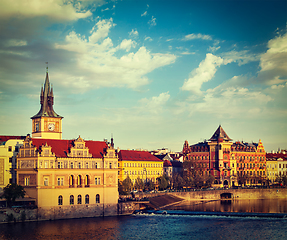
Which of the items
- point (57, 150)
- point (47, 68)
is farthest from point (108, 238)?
point (47, 68)

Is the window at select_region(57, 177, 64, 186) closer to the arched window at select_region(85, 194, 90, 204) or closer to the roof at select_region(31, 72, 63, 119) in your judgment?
the arched window at select_region(85, 194, 90, 204)

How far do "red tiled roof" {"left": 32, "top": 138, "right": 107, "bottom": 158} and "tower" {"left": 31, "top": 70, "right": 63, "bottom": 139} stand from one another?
23.5 meters

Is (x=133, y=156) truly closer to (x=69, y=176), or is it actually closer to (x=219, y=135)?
(x=219, y=135)

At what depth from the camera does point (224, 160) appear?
159 m

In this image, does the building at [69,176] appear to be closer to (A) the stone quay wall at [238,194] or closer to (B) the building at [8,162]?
(B) the building at [8,162]

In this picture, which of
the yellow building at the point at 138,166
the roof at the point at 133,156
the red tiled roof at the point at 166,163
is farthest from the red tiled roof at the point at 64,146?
the red tiled roof at the point at 166,163

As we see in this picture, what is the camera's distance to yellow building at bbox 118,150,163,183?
137150 millimetres

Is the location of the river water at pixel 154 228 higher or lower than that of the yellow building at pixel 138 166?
lower

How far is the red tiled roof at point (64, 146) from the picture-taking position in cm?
8956

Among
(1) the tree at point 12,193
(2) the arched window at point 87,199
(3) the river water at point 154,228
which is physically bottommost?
(3) the river water at point 154,228

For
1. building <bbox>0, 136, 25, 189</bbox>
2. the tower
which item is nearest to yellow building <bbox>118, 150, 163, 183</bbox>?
the tower

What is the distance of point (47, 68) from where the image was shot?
117312 mm

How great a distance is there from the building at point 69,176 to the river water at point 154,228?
3812 millimetres

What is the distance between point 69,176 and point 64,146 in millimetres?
6652
